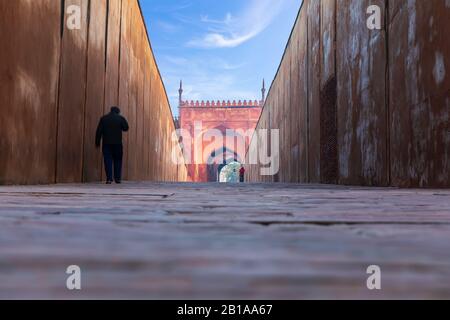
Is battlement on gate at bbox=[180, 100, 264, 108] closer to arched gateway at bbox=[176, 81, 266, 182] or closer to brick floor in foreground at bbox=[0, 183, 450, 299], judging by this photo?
arched gateway at bbox=[176, 81, 266, 182]

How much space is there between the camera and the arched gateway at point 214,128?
35031mm

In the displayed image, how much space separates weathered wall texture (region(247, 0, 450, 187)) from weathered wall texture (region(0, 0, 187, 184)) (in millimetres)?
4124

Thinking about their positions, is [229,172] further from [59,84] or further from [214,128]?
[59,84]

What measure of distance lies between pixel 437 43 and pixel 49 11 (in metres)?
4.44

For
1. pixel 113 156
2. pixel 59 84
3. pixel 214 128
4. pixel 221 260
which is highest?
pixel 214 128

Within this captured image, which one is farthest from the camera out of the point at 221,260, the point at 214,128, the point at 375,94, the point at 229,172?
the point at 229,172

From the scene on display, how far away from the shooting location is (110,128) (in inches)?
275

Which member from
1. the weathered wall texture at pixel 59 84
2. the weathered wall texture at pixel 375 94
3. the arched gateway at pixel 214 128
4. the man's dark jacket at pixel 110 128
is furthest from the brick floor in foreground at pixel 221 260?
the arched gateway at pixel 214 128

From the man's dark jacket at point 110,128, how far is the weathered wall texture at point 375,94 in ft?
12.3

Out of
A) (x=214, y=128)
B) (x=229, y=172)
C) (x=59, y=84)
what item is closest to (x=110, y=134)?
(x=59, y=84)

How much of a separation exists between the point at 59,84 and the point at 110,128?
56.4 inches

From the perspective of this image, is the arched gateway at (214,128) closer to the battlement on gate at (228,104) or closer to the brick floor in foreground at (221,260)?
the battlement on gate at (228,104)
